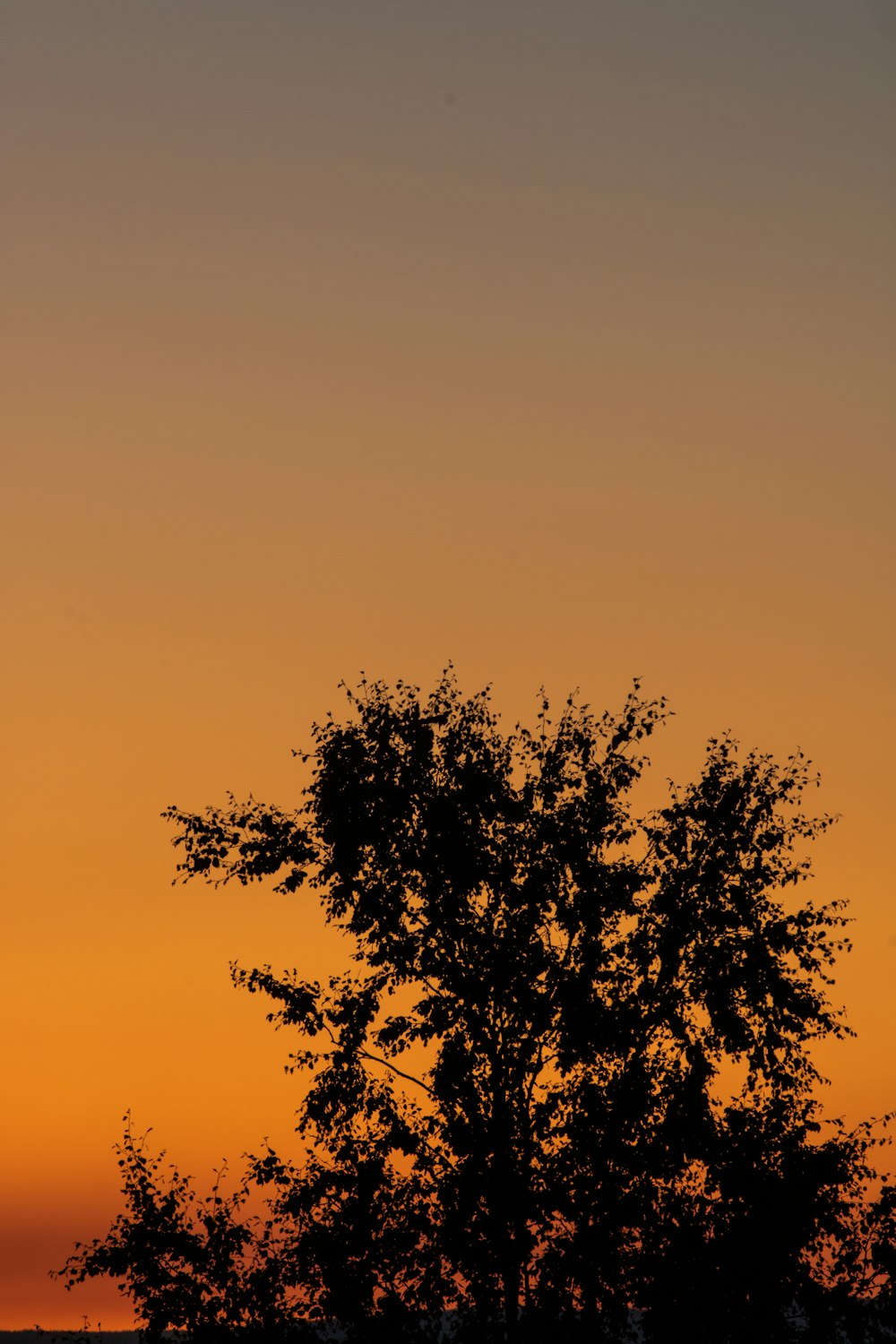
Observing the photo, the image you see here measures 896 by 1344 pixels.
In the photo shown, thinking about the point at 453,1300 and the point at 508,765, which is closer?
the point at 453,1300

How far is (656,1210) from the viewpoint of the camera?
36000 millimetres

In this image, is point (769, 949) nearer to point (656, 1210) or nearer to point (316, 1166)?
point (656, 1210)

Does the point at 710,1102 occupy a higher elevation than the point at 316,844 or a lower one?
lower

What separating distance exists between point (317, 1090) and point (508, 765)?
7810mm

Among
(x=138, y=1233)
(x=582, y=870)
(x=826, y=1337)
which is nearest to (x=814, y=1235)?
(x=826, y=1337)

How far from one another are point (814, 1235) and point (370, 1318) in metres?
8.85

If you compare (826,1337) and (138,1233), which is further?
(138,1233)

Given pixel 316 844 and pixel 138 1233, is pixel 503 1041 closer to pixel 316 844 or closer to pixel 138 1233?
pixel 316 844

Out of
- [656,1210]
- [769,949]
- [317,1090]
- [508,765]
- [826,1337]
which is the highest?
[508,765]

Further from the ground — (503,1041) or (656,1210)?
(503,1041)

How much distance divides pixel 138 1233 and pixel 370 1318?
5.34 m

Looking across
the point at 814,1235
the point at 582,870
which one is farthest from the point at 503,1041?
the point at 814,1235

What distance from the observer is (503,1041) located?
3759 cm

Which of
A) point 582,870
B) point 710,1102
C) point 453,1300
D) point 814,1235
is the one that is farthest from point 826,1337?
point 582,870
